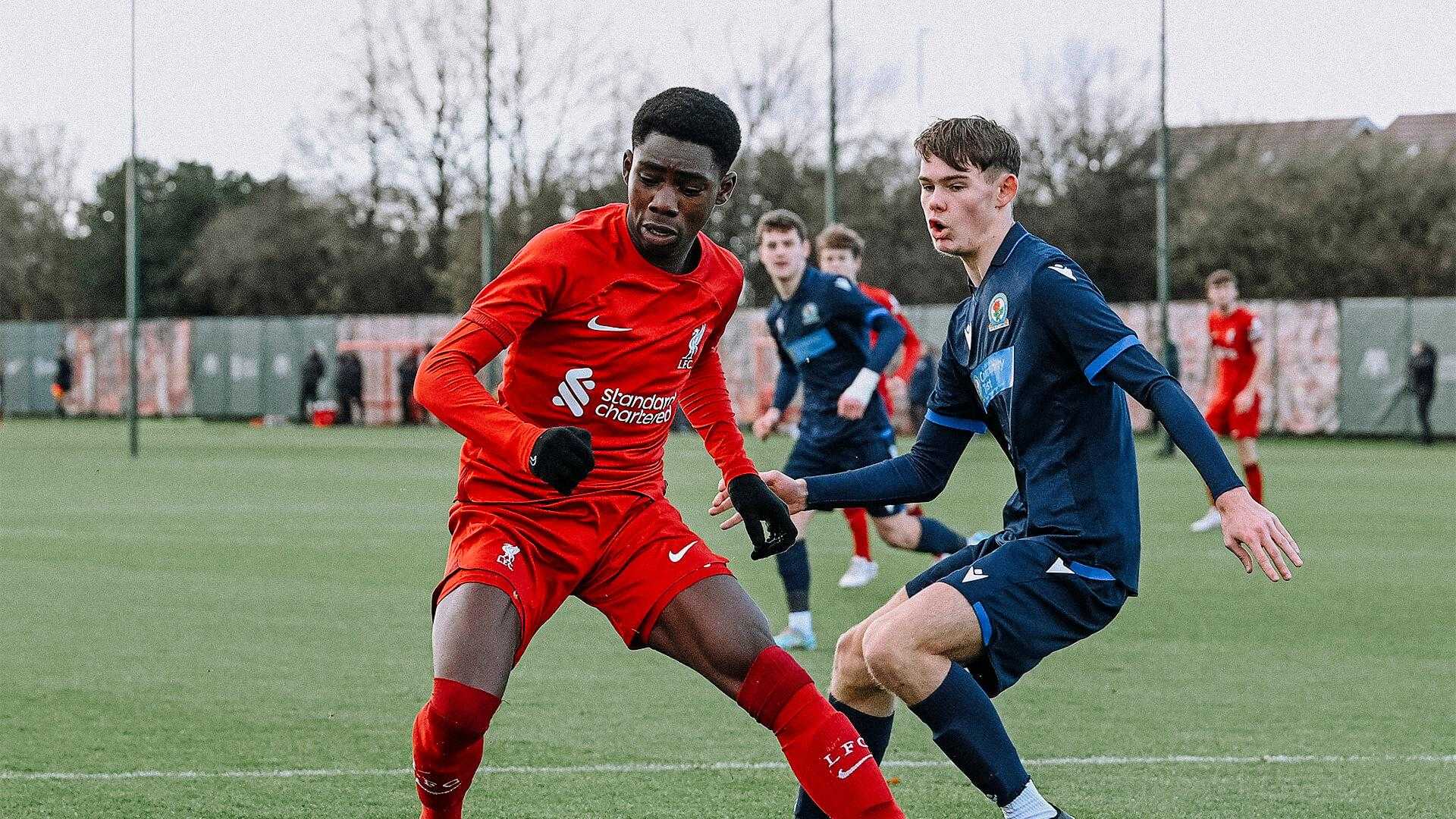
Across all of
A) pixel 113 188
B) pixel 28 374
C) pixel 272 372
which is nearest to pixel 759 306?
pixel 272 372

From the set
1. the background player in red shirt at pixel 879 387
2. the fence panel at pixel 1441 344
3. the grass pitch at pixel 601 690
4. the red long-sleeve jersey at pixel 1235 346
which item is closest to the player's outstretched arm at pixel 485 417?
the grass pitch at pixel 601 690

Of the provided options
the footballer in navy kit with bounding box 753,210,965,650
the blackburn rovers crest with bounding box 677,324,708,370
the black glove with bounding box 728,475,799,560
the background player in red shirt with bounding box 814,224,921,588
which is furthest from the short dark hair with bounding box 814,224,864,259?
the black glove with bounding box 728,475,799,560

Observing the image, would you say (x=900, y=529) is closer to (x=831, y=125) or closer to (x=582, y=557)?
(x=582, y=557)

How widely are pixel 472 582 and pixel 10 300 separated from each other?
6618 cm

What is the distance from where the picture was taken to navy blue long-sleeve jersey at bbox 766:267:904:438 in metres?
10.1

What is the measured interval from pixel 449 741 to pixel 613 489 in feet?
2.75

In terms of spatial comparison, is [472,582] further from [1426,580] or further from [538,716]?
[1426,580]

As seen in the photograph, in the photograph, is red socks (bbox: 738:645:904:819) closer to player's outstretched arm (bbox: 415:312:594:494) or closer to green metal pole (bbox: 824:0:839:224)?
player's outstretched arm (bbox: 415:312:594:494)

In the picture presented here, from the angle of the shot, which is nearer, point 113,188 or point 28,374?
point 28,374

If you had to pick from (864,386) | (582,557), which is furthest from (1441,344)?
(582,557)

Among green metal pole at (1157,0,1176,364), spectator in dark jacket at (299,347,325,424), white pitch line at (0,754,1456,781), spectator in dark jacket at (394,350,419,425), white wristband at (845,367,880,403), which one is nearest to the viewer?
white pitch line at (0,754,1456,781)

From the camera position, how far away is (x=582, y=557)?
460 cm

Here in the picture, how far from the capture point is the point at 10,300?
64.9 m

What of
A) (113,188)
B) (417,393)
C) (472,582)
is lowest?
(472,582)
